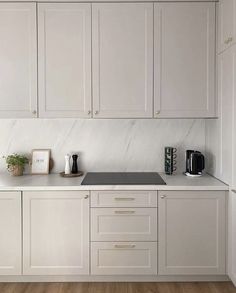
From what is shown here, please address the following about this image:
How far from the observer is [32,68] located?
2.63m

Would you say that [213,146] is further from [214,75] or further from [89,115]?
[89,115]

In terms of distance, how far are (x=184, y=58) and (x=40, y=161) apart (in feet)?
5.34


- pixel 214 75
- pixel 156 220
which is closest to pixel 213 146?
pixel 214 75

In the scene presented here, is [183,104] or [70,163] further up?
[183,104]

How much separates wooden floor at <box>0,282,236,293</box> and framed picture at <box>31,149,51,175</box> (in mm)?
991

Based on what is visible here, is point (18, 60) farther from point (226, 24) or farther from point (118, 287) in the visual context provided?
point (118, 287)

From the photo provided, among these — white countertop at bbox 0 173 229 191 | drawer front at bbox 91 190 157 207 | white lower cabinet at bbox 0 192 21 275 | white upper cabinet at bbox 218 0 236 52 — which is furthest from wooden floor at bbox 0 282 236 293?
white upper cabinet at bbox 218 0 236 52

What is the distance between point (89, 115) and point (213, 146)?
3.79 feet

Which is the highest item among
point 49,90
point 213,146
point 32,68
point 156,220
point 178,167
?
point 32,68

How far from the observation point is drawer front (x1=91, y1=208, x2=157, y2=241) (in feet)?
7.99

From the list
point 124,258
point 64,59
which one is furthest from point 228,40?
point 124,258

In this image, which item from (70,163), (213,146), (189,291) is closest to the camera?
(189,291)

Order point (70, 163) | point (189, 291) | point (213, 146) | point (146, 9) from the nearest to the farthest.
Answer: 1. point (189, 291)
2. point (146, 9)
3. point (213, 146)
4. point (70, 163)

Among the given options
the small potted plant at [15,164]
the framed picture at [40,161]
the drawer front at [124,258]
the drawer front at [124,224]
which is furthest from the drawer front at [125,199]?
the small potted plant at [15,164]
